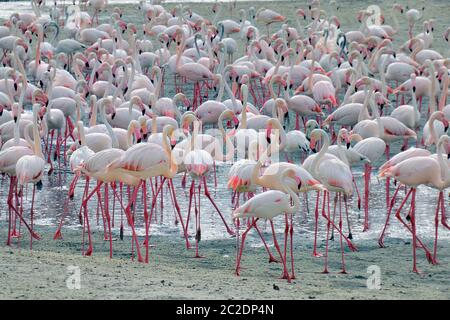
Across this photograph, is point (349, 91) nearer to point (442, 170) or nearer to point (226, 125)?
point (226, 125)

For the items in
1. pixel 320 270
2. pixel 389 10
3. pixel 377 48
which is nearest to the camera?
pixel 320 270

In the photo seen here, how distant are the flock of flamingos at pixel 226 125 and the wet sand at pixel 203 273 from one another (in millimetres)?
147

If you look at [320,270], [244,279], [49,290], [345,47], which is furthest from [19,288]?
[345,47]

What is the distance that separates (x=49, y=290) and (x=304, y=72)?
7499 mm

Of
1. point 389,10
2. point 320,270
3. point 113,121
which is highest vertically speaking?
point 389,10

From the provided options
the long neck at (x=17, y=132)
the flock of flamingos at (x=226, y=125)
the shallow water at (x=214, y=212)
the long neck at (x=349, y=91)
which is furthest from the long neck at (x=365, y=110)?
the long neck at (x=17, y=132)

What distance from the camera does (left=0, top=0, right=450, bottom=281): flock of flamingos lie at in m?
8.82

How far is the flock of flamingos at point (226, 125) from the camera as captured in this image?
8.82m

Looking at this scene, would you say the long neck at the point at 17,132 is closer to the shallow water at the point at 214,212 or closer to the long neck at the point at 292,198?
the shallow water at the point at 214,212

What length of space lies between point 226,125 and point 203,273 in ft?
18.7

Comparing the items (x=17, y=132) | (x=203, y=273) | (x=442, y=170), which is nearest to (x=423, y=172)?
(x=442, y=170)

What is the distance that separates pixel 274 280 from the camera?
7941 millimetres

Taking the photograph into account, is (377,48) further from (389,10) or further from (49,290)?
(49,290)

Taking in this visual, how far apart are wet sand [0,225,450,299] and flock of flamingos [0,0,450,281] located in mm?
147
